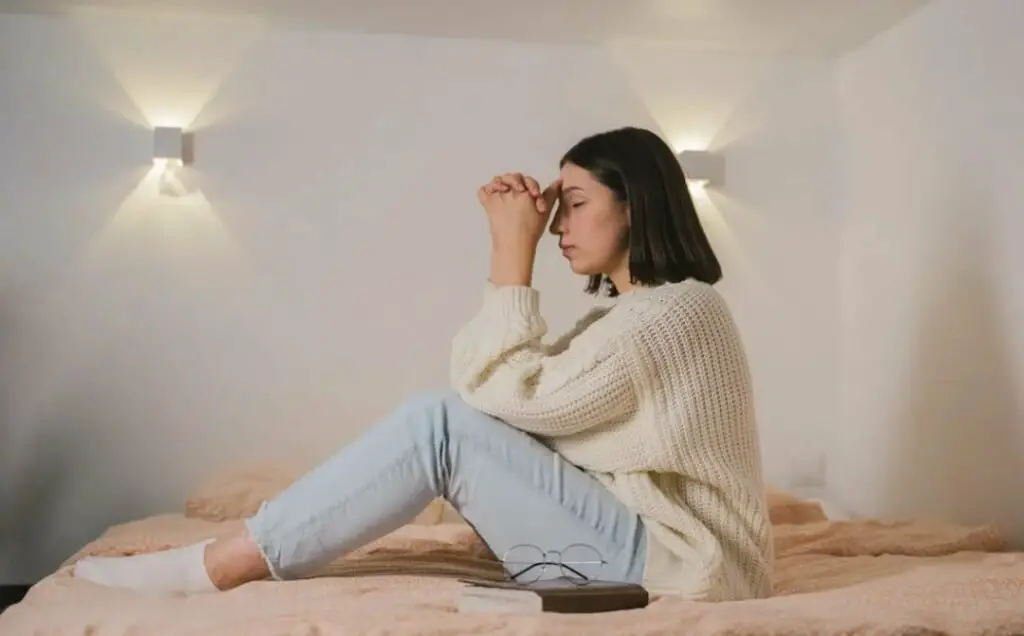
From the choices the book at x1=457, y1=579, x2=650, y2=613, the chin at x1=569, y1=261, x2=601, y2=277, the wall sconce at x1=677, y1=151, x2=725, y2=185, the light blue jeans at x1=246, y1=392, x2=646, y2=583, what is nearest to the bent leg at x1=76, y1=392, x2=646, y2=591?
the light blue jeans at x1=246, y1=392, x2=646, y2=583

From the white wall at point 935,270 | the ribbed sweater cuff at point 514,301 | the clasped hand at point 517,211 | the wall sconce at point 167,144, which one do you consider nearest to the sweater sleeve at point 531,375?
the ribbed sweater cuff at point 514,301

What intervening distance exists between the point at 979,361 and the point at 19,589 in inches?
88.7

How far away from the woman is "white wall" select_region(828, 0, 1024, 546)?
852mm

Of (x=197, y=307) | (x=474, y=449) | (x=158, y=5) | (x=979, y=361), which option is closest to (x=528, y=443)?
(x=474, y=449)

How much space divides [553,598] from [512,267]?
571mm

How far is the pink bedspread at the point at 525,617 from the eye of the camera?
1181 mm

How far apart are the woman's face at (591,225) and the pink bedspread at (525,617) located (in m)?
0.54

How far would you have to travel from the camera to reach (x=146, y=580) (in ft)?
4.75

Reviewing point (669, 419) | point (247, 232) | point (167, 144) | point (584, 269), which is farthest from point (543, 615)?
point (167, 144)

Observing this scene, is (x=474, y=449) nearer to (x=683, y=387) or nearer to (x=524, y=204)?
(x=683, y=387)

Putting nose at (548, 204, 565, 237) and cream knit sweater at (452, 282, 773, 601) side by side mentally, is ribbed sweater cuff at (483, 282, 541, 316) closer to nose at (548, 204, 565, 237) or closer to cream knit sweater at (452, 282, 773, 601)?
cream knit sweater at (452, 282, 773, 601)

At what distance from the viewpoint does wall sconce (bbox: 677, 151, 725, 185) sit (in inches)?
105

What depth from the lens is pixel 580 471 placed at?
1.49 meters

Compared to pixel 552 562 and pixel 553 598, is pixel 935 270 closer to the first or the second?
pixel 552 562
